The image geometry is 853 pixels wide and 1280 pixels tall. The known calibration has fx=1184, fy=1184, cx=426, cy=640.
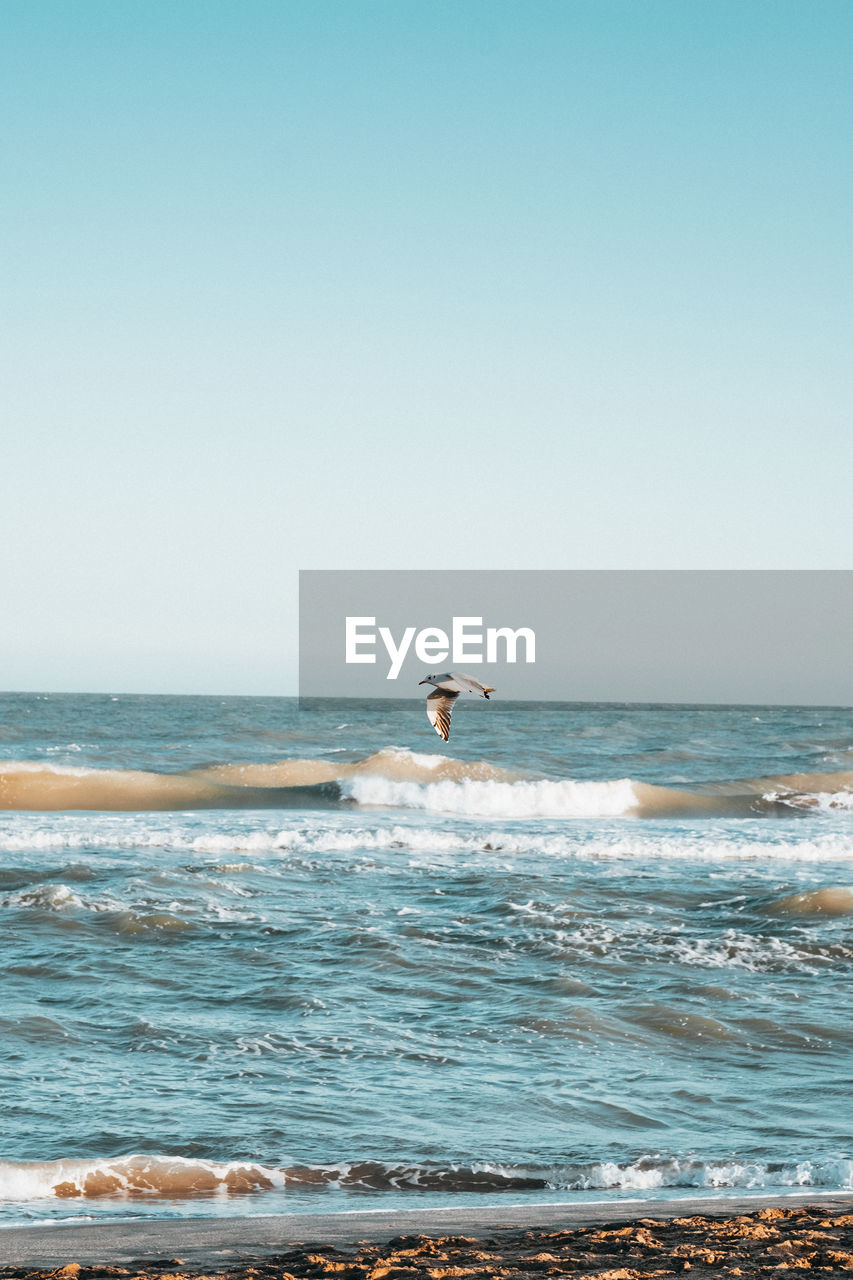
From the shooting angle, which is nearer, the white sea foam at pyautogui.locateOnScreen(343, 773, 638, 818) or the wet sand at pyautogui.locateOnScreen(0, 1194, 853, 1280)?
the wet sand at pyautogui.locateOnScreen(0, 1194, 853, 1280)

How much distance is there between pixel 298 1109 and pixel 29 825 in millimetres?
15086

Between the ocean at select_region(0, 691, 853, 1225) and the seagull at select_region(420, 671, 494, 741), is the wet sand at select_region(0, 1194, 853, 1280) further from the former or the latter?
the seagull at select_region(420, 671, 494, 741)

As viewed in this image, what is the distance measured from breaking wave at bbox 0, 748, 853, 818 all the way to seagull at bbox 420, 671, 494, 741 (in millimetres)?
21402

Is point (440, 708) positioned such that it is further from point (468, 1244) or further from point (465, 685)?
point (468, 1244)

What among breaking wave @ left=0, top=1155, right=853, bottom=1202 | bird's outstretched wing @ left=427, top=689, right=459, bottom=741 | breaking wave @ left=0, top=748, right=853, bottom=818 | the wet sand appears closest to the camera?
the wet sand

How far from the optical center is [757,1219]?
5.77m

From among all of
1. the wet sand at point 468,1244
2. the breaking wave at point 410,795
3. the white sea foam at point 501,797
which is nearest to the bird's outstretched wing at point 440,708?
the wet sand at point 468,1244

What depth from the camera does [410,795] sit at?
97.6ft

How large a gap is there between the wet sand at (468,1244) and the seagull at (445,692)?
238cm

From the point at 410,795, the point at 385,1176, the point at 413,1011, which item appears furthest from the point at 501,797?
the point at 385,1176

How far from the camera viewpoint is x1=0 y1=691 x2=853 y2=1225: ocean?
7.29 m

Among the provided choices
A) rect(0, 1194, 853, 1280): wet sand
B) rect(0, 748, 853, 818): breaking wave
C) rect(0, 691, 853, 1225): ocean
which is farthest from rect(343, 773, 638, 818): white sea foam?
rect(0, 1194, 853, 1280): wet sand

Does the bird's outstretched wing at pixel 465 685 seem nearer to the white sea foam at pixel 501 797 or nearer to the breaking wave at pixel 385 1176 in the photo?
the breaking wave at pixel 385 1176

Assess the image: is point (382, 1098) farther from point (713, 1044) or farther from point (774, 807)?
point (774, 807)
